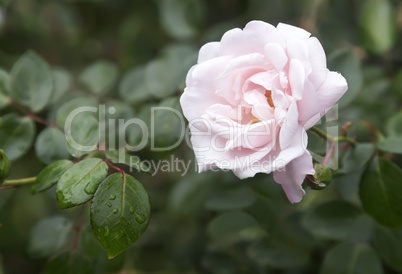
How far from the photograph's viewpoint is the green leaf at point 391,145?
75 centimetres

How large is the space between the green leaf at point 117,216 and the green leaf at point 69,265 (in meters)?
0.21

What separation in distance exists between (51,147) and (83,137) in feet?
0.44

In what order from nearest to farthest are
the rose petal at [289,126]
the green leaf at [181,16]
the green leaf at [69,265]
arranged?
the rose petal at [289,126]
the green leaf at [69,265]
the green leaf at [181,16]

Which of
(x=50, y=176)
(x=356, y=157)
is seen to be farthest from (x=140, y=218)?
(x=356, y=157)

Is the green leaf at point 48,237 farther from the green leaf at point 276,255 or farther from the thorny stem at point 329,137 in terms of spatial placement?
the thorny stem at point 329,137

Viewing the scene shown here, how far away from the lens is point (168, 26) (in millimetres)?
1171

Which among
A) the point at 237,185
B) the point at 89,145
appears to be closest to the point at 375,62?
the point at 237,185

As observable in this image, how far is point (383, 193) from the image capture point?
0.76 m

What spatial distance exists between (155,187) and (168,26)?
0.55 m

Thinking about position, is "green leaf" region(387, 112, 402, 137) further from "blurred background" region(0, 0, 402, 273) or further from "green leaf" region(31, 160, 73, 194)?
"green leaf" region(31, 160, 73, 194)

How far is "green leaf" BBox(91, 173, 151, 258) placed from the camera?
0.60 metres

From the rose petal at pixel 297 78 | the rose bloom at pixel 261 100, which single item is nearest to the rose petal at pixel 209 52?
the rose bloom at pixel 261 100

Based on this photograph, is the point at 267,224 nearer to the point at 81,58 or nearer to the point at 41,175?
the point at 41,175

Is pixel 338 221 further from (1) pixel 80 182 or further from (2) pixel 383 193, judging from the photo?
(1) pixel 80 182
